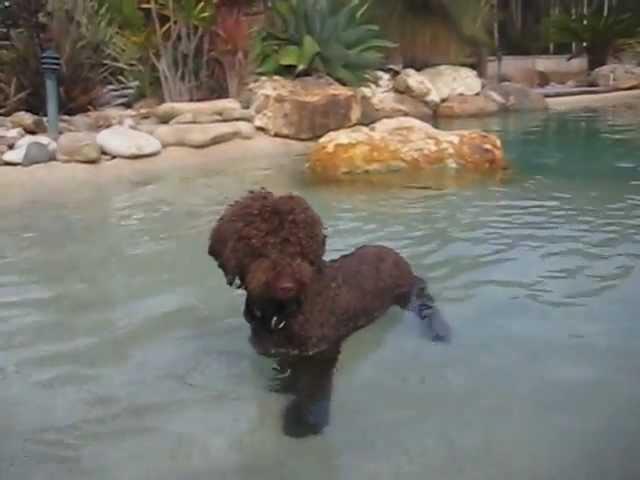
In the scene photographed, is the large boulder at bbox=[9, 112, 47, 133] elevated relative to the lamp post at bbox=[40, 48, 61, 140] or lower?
lower

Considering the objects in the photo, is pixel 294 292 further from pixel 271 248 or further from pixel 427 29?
pixel 427 29

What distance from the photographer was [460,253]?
6.10 m

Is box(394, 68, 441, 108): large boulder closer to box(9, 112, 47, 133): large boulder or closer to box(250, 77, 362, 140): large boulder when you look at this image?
box(250, 77, 362, 140): large boulder

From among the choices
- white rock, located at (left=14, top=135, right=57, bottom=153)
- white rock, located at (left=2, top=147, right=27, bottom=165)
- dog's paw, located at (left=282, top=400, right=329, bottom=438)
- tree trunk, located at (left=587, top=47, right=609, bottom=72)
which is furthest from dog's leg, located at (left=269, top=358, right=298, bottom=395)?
tree trunk, located at (left=587, top=47, right=609, bottom=72)

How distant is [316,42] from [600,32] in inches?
381

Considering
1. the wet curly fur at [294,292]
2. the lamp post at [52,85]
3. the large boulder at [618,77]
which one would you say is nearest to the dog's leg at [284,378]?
the wet curly fur at [294,292]

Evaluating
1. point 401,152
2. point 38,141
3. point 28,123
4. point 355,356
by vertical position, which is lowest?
point 355,356

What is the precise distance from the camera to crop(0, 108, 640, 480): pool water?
10.9ft

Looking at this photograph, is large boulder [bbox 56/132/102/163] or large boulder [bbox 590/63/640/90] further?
large boulder [bbox 590/63/640/90]

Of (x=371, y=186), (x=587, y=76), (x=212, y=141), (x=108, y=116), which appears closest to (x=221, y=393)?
(x=371, y=186)

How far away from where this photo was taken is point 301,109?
487 inches

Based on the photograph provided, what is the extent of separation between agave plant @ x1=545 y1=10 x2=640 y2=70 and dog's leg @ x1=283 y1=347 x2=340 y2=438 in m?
18.6

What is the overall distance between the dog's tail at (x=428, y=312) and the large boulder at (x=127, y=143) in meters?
6.42

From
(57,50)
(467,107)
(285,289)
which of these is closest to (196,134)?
(57,50)
